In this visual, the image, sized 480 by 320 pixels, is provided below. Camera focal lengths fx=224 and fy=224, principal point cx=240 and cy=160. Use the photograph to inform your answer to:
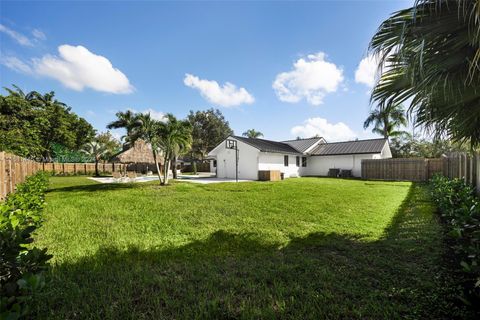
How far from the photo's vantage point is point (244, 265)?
3.50 metres

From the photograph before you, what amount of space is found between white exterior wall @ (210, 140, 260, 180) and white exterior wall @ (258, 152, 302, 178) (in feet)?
1.98

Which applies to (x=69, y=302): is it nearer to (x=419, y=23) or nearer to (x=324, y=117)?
(x=419, y=23)

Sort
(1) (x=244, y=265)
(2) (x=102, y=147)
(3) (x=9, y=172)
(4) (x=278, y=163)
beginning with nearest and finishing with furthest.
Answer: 1. (1) (x=244, y=265)
2. (3) (x=9, y=172)
3. (4) (x=278, y=163)
4. (2) (x=102, y=147)

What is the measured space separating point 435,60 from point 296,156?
21.8 meters

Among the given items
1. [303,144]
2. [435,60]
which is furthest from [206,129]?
[435,60]

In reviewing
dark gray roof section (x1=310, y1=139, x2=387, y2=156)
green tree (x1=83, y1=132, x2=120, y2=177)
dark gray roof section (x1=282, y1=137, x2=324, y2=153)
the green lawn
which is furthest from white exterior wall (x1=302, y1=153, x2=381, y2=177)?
green tree (x1=83, y1=132, x2=120, y2=177)

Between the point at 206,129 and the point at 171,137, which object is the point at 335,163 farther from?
the point at 206,129

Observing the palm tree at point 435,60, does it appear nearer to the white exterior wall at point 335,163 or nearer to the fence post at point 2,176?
the fence post at point 2,176

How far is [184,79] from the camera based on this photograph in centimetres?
1590

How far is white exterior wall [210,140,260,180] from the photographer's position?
19844mm

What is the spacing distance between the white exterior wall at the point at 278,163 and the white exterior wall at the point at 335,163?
2262 mm

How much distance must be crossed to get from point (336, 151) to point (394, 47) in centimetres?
2246

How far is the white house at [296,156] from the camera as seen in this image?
2017cm

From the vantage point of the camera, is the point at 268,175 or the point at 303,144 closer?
the point at 268,175
